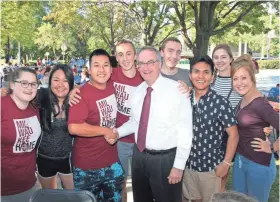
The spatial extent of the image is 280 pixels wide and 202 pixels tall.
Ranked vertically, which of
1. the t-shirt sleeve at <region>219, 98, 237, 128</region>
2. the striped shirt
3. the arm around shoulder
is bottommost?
the arm around shoulder

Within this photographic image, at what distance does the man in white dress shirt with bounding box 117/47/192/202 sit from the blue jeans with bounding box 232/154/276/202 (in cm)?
65

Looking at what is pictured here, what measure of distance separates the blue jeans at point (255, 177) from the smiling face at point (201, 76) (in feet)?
2.70

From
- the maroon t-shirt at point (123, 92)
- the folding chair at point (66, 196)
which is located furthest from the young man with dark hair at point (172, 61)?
the folding chair at point (66, 196)

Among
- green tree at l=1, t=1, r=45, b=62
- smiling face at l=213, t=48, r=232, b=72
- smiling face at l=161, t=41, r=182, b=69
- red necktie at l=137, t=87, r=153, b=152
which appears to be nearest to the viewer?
red necktie at l=137, t=87, r=153, b=152

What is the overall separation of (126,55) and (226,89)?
1328 millimetres

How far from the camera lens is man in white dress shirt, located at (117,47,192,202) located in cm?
293

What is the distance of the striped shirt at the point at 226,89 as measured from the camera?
141 inches

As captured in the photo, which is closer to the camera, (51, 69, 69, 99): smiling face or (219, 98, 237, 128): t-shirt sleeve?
(219, 98, 237, 128): t-shirt sleeve

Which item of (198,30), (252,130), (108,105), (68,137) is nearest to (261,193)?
(252,130)

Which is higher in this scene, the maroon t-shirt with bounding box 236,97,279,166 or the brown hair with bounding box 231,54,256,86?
the brown hair with bounding box 231,54,256,86

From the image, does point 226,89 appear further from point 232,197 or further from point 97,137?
point 232,197

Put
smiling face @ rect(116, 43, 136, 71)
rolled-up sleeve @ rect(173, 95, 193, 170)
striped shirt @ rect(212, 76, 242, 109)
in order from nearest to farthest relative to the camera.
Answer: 1. rolled-up sleeve @ rect(173, 95, 193, 170)
2. striped shirt @ rect(212, 76, 242, 109)
3. smiling face @ rect(116, 43, 136, 71)

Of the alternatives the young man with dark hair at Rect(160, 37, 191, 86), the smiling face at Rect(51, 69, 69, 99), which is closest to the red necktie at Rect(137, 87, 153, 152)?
the smiling face at Rect(51, 69, 69, 99)

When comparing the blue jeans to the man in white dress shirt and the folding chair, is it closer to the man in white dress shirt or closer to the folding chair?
the man in white dress shirt
